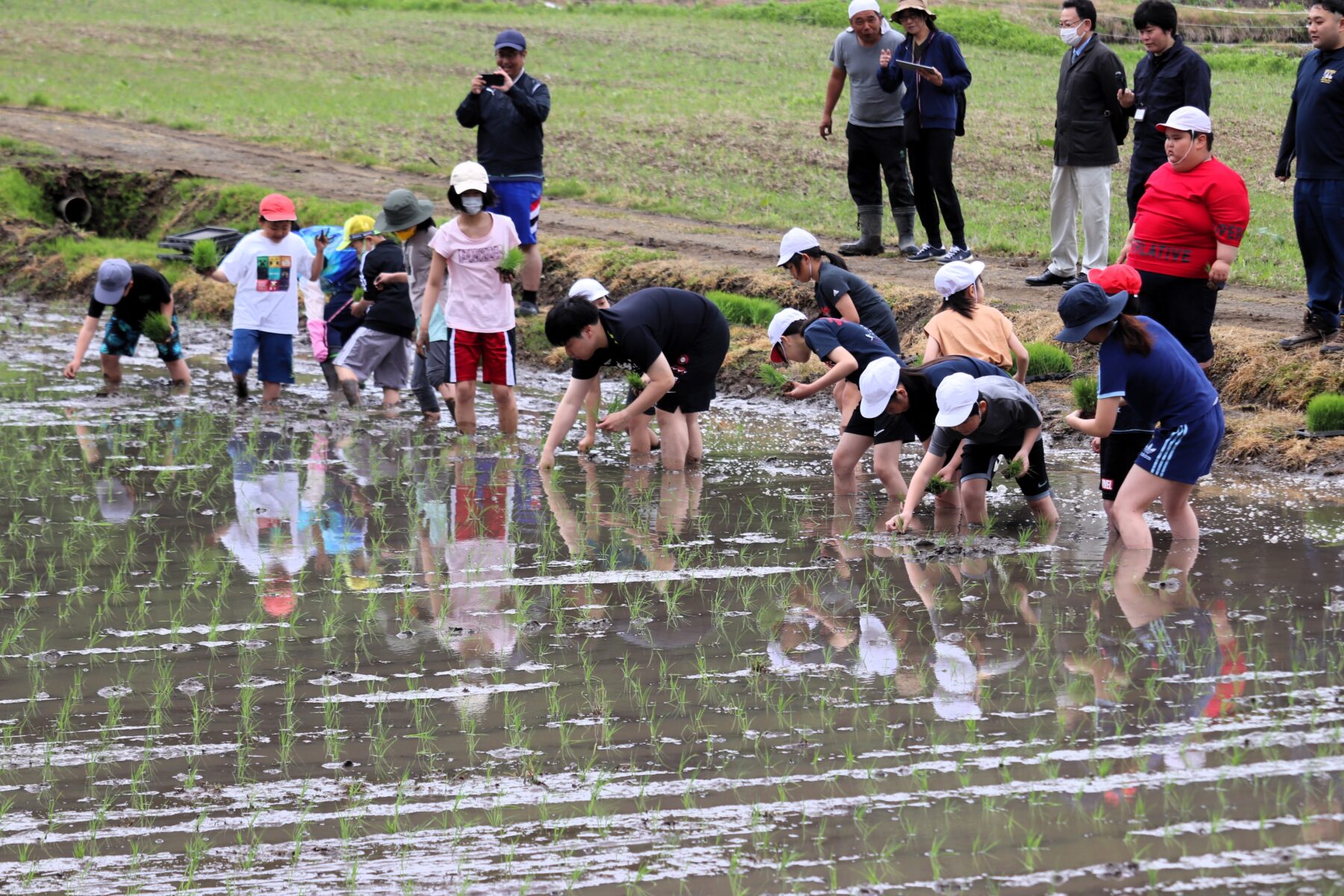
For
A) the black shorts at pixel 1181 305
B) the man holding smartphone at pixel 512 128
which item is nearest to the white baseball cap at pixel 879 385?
the black shorts at pixel 1181 305

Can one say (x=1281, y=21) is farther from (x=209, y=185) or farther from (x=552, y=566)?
(x=552, y=566)

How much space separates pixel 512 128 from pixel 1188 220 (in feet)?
18.1

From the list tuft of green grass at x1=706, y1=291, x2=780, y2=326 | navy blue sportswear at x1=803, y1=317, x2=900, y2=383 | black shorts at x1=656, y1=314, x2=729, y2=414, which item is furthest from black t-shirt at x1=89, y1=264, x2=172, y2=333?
navy blue sportswear at x1=803, y1=317, x2=900, y2=383

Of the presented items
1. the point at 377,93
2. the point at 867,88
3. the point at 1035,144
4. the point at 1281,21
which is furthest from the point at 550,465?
the point at 1281,21

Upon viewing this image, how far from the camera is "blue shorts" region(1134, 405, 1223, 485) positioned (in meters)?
6.37

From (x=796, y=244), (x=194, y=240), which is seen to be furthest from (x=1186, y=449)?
(x=194, y=240)

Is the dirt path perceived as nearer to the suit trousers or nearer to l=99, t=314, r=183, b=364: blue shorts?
the suit trousers

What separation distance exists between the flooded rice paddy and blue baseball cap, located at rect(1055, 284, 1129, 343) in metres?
1.04

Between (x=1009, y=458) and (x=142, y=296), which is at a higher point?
(x=142, y=296)

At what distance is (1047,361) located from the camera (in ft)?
32.6

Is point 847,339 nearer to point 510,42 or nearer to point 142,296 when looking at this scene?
point 510,42

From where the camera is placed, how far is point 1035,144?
797 inches

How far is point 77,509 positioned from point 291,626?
237 cm

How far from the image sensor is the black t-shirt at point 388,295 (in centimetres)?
1008
